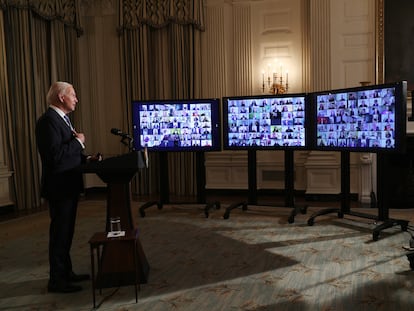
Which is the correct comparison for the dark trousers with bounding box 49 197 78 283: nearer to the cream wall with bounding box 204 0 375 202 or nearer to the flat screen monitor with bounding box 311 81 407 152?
the flat screen monitor with bounding box 311 81 407 152

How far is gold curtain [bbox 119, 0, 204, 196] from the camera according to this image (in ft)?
25.0

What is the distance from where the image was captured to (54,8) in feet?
24.1

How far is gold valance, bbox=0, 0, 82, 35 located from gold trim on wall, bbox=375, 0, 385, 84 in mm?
4827

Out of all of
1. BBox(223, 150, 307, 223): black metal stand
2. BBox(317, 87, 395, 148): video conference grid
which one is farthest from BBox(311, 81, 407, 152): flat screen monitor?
BBox(223, 150, 307, 223): black metal stand

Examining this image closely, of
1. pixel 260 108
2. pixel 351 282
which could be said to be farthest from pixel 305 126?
pixel 351 282

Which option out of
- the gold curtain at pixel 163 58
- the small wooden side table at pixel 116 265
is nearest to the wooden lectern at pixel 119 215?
the small wooden side table at pixel 116 265

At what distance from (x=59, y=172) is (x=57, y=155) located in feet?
0.42

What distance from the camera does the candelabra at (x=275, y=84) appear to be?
7.17 meters

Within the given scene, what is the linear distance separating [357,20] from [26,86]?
16.4ft

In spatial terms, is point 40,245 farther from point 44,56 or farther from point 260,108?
point 44,56

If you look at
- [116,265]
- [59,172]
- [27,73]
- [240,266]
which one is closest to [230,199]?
[240,266]

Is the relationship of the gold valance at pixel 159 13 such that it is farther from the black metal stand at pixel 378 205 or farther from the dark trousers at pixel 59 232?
the dark trousers at pixel 59 232

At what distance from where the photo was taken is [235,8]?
7523mm

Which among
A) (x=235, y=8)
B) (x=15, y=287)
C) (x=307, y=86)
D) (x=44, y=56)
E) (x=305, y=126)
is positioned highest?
(x=235, y=8)
